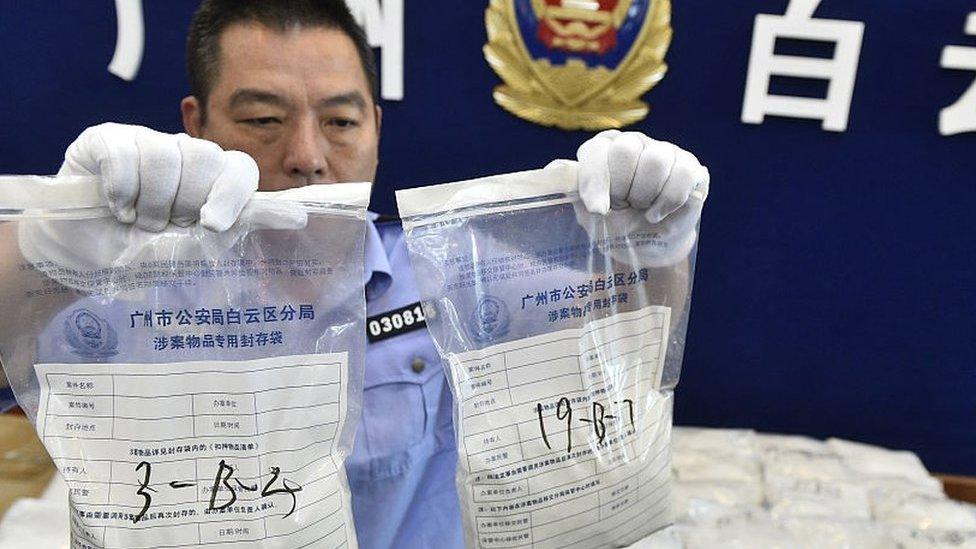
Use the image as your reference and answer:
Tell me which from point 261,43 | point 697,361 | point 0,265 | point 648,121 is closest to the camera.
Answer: point 0,265

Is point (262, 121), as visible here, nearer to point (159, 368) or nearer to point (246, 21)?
point (246, 21)

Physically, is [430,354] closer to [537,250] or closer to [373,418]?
[373,418]

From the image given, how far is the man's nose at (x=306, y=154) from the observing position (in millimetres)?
718

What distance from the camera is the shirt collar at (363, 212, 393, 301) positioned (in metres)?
0.79

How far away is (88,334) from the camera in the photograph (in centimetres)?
47

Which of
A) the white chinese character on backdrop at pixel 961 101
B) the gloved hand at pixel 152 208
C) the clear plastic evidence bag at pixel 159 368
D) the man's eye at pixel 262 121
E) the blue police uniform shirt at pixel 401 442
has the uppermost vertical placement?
the white chinese character on backdrop at pixel 961 101

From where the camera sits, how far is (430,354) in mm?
780

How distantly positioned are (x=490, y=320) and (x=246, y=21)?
18.1 inches

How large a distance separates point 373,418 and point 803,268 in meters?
0.99

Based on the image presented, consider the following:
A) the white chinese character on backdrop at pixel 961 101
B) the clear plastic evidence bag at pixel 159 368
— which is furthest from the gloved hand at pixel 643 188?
the white chinese character on backdrop at pixel 961 101

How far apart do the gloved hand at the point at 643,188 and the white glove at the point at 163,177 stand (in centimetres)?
27

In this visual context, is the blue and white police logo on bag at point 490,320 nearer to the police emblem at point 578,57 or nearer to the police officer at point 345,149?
the police officer at point 345,149

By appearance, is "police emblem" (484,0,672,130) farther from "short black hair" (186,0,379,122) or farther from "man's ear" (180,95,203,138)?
"man's ear" (180,95,203,138)

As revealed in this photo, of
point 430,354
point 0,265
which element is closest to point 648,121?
point 430,354
